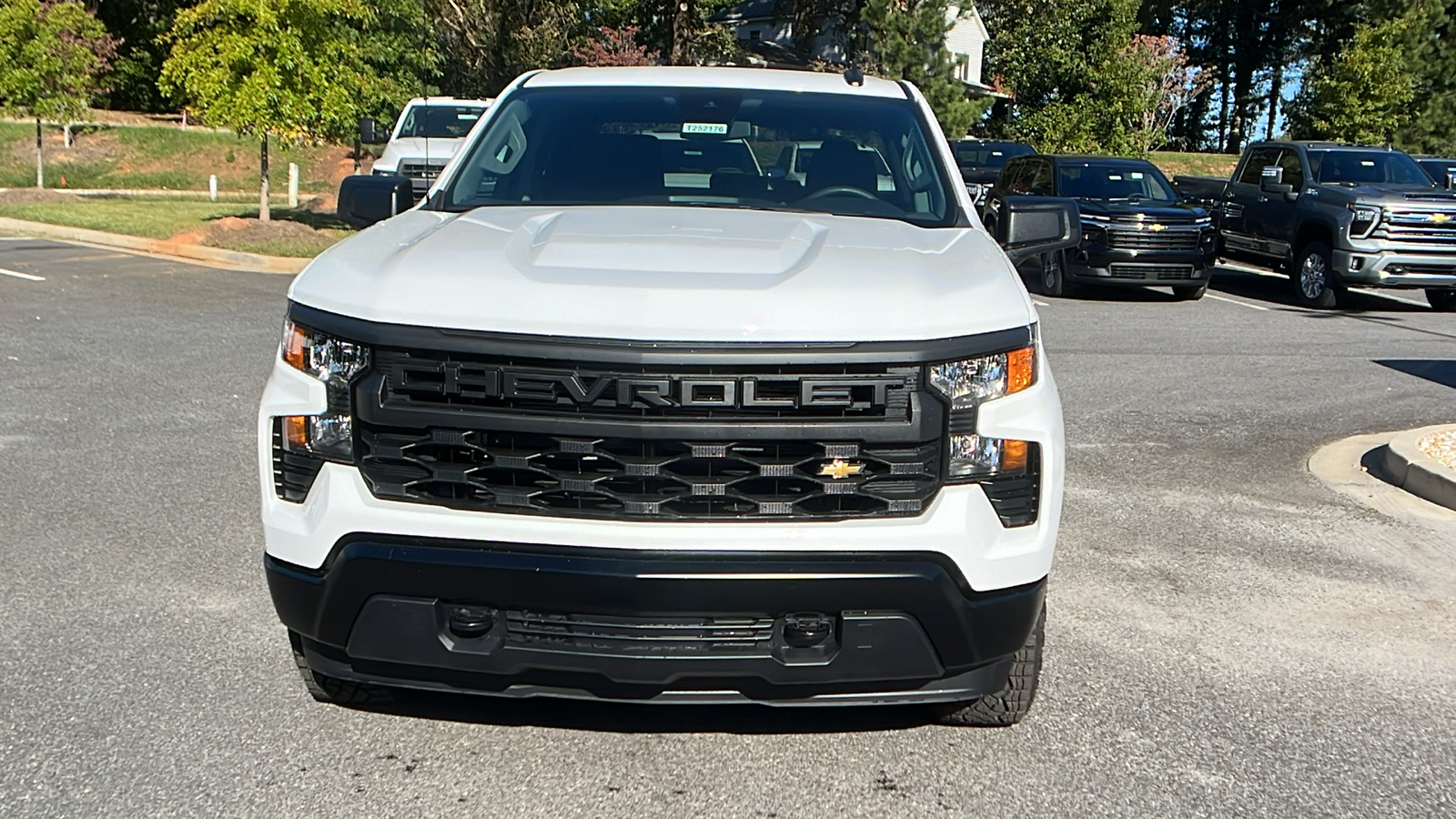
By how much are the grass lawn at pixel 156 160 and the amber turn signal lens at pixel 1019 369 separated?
101ft

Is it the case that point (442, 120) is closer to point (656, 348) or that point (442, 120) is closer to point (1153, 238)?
point (1153, 238)

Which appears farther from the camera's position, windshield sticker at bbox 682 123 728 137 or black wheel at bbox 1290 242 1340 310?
black wheel at bbox 1290 242 1340 310

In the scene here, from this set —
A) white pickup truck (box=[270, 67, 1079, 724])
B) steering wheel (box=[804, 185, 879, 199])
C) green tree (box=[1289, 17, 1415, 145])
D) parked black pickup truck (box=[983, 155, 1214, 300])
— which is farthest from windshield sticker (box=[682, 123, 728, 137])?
green tree (box=[1289, 17, 1415, 145])

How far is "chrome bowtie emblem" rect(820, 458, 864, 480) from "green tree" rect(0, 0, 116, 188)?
84.7 ft

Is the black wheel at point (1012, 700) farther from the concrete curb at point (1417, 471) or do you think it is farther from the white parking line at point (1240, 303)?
the white parking line at point (1240, 303)

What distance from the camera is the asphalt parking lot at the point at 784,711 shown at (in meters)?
3.51

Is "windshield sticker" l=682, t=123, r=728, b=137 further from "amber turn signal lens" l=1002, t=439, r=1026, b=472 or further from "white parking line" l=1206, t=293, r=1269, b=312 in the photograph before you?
"white parking line" l=1206, t=293, r=1269, b=312

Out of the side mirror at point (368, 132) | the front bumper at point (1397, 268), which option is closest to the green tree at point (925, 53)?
A: the front bumper at point (1397, 268)

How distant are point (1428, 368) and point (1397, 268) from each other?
421cm

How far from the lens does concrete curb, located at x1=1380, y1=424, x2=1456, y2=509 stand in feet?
22.3

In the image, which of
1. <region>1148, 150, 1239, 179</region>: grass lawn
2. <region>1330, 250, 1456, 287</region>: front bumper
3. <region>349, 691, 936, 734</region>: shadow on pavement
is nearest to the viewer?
<region>349, 691, 936, 734</region>: shadow on pavement

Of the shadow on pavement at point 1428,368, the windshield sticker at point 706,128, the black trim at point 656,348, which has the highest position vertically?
the windshield sticker at point 706,128

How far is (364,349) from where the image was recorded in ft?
10.5

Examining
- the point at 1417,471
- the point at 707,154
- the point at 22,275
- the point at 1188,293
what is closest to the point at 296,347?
the point at 707,154
